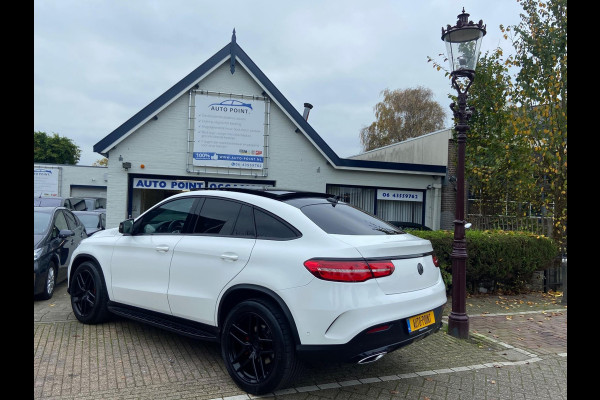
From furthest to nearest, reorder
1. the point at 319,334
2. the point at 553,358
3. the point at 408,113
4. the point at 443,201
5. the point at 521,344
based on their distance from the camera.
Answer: the point at 408,113 < the point at 443,201 < the point at 521,344 < the point at 553,358 < the point at 319,334

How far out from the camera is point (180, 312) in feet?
14.2

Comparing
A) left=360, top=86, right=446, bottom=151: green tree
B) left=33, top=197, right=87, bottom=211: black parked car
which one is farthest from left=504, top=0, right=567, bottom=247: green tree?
left=360, top=86, right=446, bottom=151: green tree

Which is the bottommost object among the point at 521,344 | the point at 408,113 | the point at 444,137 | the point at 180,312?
the point at 521,344

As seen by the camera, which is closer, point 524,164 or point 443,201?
point 524,164

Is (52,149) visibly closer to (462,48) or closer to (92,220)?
(92,220)

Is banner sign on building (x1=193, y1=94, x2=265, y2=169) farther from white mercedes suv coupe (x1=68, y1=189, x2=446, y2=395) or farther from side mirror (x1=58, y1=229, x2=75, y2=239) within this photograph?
white mercedes suv coupe (x1=68, y1=189, x2=446, y2=395)

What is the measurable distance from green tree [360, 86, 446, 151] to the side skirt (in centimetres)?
3089

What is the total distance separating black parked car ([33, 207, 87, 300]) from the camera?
6770mm

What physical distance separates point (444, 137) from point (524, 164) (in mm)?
7237

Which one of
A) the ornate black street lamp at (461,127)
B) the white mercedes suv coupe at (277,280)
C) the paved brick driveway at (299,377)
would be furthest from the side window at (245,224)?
the ornate black street lamp at (461,127)

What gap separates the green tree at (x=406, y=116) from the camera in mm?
34125

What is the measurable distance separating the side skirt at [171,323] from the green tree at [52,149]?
42881 millimetres
